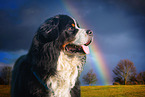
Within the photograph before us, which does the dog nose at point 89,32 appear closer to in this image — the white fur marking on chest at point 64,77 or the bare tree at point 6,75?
the white fur marking on chest at point 64,77

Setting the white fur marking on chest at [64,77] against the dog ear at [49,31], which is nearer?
the white fur marking on chest at [64,77]

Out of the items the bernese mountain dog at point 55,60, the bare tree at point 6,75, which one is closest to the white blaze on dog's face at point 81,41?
the bernese mountain dog at point 55,60

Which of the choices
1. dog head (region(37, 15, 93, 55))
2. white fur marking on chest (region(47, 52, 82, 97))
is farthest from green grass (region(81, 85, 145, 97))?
dog head (region(37, 15, 93, 55))

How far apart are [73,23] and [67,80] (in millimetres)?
1309

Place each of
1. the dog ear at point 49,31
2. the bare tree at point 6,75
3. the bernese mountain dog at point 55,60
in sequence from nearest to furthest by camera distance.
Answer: the bernese mountain dog at point 55,60, the dog ear at point 49,31, the bare tree at point 6,75

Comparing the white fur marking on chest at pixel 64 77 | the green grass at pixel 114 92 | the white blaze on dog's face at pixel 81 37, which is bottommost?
the green grass at pixel 114 92

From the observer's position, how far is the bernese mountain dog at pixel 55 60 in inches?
124

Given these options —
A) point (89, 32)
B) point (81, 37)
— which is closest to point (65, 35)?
point (81, 37)

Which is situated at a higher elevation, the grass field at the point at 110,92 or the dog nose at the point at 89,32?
the dog nose at the point at 89,32

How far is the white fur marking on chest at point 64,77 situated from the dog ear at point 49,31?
1.43 feet

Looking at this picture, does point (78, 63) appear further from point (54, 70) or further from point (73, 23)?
point (73, 23)

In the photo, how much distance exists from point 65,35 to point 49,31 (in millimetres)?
368

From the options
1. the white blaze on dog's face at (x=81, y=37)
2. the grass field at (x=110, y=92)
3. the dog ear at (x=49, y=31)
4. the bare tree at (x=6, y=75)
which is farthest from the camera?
the bare tree at (x=6, y=75)

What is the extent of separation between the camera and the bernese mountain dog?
124 inches
